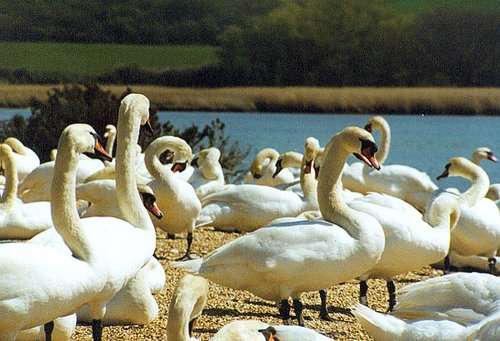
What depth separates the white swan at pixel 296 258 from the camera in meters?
6.38

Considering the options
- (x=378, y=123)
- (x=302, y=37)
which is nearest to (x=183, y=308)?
(x=378, y=123)

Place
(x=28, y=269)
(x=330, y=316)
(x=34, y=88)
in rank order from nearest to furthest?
(x=28, y=269) → (x=330, y=316) → (x=34, y=88)

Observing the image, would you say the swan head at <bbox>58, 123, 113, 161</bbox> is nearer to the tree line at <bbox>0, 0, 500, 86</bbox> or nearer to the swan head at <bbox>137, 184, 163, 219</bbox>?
the swan head at <bbox>137, 184, 163, 219</bbox>

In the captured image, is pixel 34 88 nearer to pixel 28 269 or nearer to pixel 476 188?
pixel 476 188

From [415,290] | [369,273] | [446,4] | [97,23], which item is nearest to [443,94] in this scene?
[446,4]

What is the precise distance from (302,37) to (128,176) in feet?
54.0

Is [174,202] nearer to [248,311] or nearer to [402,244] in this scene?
[248,311]

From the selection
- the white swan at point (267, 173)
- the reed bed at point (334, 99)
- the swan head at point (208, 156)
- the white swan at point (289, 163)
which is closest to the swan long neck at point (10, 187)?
the swan head at point (208, 156)

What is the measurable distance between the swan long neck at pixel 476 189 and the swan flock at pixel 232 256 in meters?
0.02

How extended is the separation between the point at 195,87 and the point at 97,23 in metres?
2.08

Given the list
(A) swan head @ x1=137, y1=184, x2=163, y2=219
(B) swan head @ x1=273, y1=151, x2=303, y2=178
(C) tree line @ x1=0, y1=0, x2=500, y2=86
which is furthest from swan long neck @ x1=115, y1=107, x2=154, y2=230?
(C) tree line @ x1=0, y1=0, x2=500, y2=86

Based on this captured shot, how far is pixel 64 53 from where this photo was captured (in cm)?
2091

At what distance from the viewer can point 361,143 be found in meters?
7.00

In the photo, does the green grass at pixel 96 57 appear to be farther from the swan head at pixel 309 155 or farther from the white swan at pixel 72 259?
the white swan at pixel 72 259
